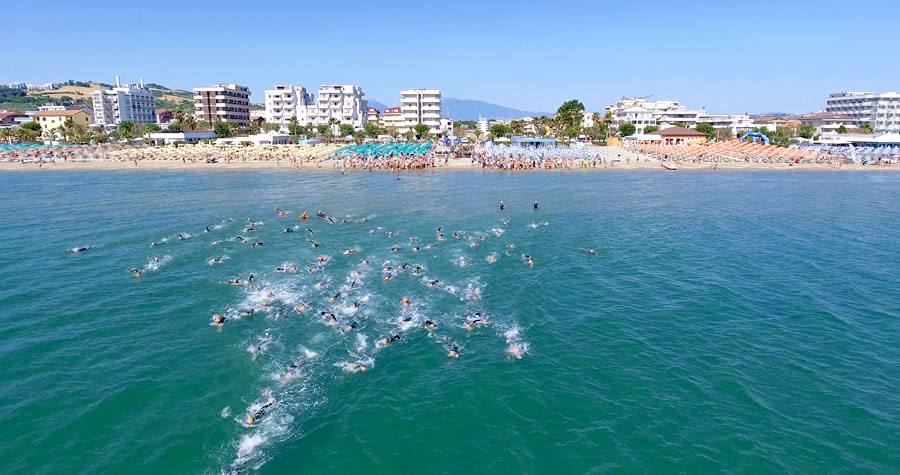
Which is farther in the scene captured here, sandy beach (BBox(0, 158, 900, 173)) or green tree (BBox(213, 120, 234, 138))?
green tree (BBox(213, 120, 234, 138))

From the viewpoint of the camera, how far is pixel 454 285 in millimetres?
30625

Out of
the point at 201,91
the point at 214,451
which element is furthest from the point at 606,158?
the point at 201,91

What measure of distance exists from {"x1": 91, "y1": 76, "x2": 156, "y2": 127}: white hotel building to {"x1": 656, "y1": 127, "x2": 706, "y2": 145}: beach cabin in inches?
6547

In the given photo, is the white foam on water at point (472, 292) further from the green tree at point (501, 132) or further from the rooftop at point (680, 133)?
the green tree at point (501, 132)

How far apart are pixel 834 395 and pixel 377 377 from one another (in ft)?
55.6

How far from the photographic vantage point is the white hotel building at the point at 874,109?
167 meters

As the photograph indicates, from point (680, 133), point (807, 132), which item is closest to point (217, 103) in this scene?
point (680, 133)

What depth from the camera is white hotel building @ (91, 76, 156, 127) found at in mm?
179125

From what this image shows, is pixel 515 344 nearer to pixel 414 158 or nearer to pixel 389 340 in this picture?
pixel 389 340

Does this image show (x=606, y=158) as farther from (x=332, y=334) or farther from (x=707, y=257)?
(x=332, y=334)

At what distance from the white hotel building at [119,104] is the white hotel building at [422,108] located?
315 ft

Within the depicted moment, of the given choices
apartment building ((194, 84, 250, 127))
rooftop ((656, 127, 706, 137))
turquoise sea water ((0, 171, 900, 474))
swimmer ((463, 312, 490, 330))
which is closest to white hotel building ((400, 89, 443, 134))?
apartment building ((194, 84, 250, 127))

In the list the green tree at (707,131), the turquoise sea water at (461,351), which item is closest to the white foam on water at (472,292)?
the turquoise sea water at (461,351)

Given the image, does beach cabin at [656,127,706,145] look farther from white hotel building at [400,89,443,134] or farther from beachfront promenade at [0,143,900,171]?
white hotel building at [400,89,443,134]
